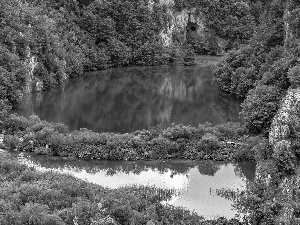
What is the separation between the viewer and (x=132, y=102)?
5672 centimetres

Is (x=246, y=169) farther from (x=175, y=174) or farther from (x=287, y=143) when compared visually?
(x=287, y=143)

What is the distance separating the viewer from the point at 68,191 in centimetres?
2898

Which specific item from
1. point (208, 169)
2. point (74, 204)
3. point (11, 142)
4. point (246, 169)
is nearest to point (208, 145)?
point (208, 169)

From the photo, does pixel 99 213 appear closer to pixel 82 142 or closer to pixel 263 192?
pixel 263 192

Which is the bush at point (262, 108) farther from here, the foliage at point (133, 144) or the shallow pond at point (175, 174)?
the shallow pond at point (175, 174)

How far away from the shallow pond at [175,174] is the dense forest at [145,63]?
94 cm

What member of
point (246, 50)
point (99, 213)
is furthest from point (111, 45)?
point (99, 213)

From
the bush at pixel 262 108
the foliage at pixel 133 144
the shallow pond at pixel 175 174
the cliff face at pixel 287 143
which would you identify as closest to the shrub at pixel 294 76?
the cliff face at pixel 287 143

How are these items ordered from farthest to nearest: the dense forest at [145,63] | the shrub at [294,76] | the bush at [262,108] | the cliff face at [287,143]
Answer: the bush at [262,108] < the shrub at [294,76] < the dense forest at [145,63] < the cliff face at [287,143]

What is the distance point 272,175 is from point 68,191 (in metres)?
12.3

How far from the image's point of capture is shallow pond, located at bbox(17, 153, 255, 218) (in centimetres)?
3198

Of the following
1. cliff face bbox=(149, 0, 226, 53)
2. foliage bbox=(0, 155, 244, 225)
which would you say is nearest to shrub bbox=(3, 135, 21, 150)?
foliage bbox=(0, 155, 244, 225)

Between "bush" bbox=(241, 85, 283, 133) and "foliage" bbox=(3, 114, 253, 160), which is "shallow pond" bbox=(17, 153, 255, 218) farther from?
"bush" bbox=(241, 85, 283, 133)

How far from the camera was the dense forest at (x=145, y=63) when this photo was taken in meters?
28.1
